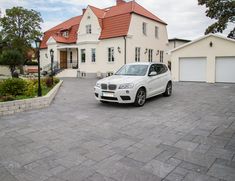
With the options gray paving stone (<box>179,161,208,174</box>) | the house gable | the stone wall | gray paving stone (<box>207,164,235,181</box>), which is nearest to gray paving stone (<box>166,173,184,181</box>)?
gray paving stone (<box>179,161,208,174</box>)

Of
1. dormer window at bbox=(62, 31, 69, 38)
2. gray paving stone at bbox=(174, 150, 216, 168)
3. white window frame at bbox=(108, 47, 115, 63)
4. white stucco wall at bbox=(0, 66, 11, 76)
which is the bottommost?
gray paving stone at bbox=(174, 150, 216, 168)

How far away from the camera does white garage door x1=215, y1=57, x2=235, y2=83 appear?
17.0 m

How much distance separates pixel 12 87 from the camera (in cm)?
866

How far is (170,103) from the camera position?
29.3ft

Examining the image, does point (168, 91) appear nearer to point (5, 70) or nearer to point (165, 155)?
point (165, 155)

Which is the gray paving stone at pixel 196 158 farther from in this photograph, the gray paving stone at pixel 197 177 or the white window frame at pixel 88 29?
the white window frame at pixel 88 29

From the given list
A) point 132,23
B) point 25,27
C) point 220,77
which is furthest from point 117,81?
point 25,27

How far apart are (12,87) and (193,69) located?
15.2 meters

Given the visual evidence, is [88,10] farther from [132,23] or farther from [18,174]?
[18,174]

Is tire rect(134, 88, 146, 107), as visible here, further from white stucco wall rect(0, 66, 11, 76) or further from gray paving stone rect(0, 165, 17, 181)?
white stucco wall rect(0, 66, 11, 76)

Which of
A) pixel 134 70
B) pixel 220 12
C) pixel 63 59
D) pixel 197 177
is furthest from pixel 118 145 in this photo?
pixel 63 59

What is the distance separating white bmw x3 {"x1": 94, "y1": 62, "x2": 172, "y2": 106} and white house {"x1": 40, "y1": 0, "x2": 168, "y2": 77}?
42.9 ft

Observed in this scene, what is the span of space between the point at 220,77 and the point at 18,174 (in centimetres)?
1749

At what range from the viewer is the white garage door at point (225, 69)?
16953mm
